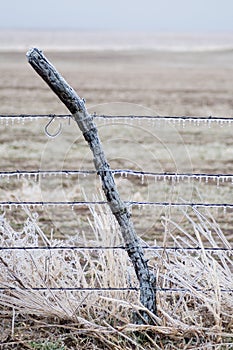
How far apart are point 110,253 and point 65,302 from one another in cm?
43

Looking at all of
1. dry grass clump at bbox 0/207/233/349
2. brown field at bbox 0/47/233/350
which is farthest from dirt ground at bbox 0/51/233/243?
dry grass clump at bbox 0/207/233/349

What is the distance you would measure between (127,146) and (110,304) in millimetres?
8390

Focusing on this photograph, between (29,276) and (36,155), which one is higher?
(36,155)

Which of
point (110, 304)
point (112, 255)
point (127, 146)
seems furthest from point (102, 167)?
point (127, 146)

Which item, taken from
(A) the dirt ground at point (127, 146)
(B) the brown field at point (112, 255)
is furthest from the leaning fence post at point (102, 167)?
(A) the dirt ground at point (127, 146)

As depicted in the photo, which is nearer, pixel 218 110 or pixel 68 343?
pixel 68 343

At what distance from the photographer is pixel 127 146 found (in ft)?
43.8

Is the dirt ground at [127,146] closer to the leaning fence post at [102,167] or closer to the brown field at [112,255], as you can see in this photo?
the brown field at [112,255]

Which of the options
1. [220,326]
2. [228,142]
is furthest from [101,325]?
[228,142]

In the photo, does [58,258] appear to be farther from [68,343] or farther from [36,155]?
[36,155]

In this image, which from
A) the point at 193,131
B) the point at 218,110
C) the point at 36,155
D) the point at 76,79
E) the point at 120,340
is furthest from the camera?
the point at 76,79

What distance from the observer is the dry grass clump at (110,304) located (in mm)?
4766

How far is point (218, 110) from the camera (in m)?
19.4

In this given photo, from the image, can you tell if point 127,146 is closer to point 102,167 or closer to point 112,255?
point 112,255
